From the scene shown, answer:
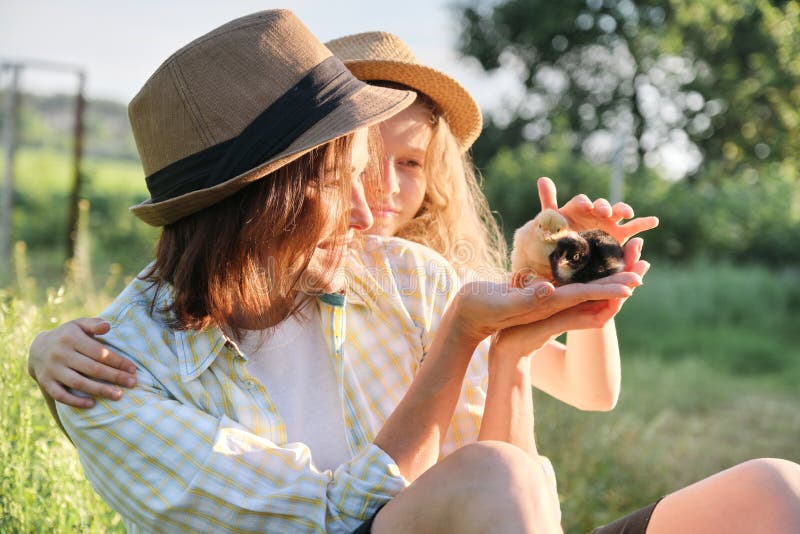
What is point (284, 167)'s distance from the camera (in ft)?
6.52

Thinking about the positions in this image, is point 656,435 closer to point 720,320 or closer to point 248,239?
point 248,239

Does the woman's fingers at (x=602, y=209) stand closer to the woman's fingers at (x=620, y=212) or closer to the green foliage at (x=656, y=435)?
the woman's fingers at (x=620, y=212)

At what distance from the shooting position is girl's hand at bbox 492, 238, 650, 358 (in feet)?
6.34

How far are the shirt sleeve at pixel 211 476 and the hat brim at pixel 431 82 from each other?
1586 mm

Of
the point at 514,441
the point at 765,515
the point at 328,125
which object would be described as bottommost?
the point at 765,515

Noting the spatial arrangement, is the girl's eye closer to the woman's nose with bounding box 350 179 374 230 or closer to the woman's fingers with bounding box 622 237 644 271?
the woman's nose with bounding box 350 179 374 230

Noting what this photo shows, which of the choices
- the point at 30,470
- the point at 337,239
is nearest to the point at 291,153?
the point at 337,239

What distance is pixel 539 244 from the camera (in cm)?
199

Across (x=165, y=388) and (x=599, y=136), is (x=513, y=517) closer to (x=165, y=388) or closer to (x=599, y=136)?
(x=165, y=388)

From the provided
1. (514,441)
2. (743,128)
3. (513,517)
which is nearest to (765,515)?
(514,441)

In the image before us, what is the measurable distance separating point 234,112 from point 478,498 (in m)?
1.08

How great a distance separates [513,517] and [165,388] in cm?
90

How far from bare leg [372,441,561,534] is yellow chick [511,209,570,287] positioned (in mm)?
508

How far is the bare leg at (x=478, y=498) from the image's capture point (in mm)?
1548
